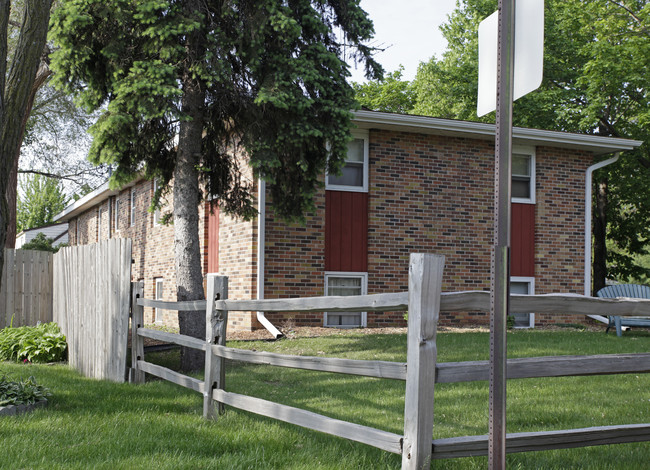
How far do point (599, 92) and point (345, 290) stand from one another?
14.0 meters

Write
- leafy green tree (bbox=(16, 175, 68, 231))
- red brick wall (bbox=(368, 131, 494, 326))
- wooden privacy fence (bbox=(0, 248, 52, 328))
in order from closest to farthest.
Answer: wooden privacy fence (bbox=(0, 248, 52, 328)), red brick wall (bbox=(368, 131, 494, 326)), leafy green tree (bbox=(16, 175, 68, 231))

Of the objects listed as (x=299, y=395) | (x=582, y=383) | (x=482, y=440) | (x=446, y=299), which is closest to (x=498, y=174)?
(x=446, y=299)

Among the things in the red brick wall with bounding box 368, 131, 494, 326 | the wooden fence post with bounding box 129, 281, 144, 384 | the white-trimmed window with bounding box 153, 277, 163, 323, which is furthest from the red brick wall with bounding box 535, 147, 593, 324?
the wooden fence post with bounding box 129, 281, 144, 384

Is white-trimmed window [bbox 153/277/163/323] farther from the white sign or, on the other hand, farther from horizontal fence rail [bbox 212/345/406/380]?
the white sign

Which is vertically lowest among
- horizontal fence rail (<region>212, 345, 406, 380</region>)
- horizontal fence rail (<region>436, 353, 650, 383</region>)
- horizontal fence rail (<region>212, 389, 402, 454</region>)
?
horizontal fence rail (<region>212, 389, 402, 454</region>)

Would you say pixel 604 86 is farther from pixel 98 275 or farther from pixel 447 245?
pixel 98 275

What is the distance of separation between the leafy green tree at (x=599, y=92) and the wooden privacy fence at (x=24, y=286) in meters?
17.8

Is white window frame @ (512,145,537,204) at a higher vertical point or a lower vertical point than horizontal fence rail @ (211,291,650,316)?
higher

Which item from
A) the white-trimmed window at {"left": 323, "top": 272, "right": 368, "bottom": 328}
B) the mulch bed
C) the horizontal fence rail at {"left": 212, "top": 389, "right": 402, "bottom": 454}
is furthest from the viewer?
the white-trimmed window at {"left": 323, "top": 272, "right": 368, "bottom": 328}

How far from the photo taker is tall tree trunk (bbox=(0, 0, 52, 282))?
591 cm

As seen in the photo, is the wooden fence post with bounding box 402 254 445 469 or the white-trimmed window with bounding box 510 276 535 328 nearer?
the wooden fence post with bounding box 402 254 445 469

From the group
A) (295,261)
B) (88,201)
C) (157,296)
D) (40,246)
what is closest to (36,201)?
(40,246)

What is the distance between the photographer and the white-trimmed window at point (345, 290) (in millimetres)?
14227

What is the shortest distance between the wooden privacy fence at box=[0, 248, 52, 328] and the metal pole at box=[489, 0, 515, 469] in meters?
10.4
